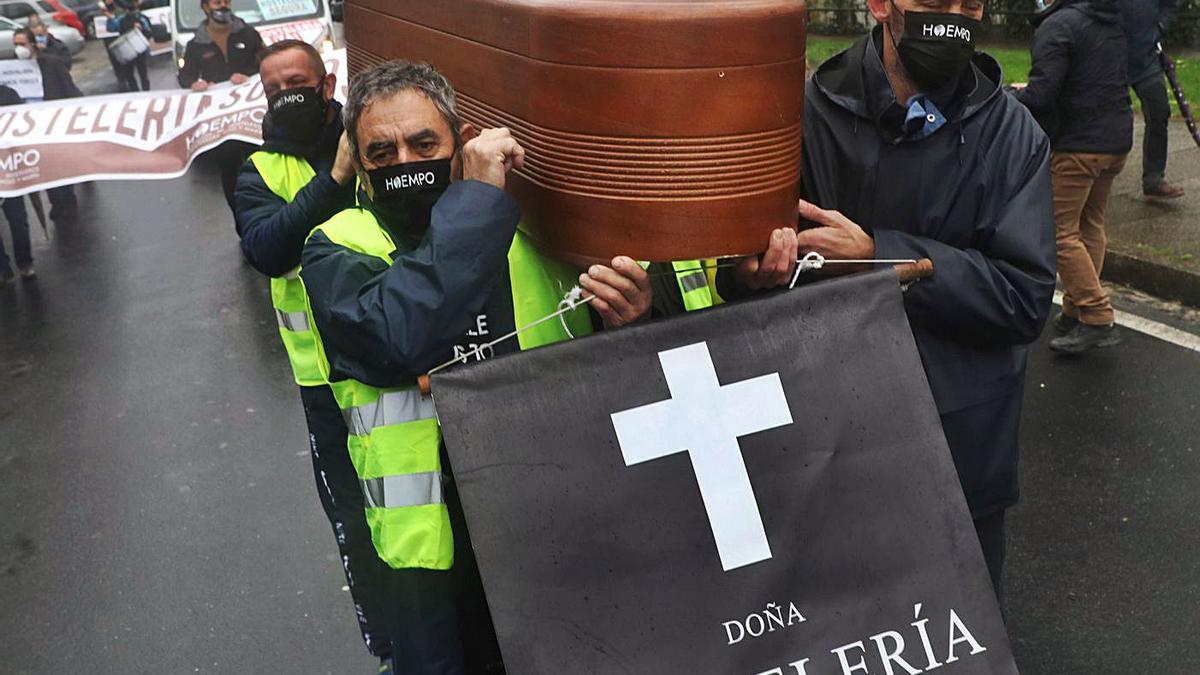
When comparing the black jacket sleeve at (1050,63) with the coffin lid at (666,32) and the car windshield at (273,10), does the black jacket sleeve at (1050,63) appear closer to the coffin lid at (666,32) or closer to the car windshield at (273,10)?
the coffin lid at (666,32)

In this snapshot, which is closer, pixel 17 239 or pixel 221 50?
pixel 17 239

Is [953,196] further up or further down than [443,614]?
further up

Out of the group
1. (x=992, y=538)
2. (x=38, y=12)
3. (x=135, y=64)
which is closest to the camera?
(x=992, y=538)

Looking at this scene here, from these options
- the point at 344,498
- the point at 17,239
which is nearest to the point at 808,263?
the point at 344,498

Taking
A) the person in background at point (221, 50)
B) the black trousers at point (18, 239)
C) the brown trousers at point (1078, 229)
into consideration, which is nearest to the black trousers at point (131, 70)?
the person in background at point (221, 50)

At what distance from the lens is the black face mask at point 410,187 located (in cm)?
231

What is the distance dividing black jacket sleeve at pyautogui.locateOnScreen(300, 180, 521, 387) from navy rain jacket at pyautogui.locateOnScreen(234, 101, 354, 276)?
1.10 m

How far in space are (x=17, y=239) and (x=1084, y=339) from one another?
7377 millimetres

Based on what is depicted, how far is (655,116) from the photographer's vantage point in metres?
1.94

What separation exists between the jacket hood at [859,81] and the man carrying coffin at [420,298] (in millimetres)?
684

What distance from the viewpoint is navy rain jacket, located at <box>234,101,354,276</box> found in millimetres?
3273

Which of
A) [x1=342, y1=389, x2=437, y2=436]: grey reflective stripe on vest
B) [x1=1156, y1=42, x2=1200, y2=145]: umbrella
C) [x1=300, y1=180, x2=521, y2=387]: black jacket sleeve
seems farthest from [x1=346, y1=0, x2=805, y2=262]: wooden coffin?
[x1=1156, y1=42, x2=1200, y2=145]: umbrella

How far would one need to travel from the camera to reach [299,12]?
13.7 metres

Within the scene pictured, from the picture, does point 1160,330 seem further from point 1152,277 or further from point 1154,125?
point 1154,125
